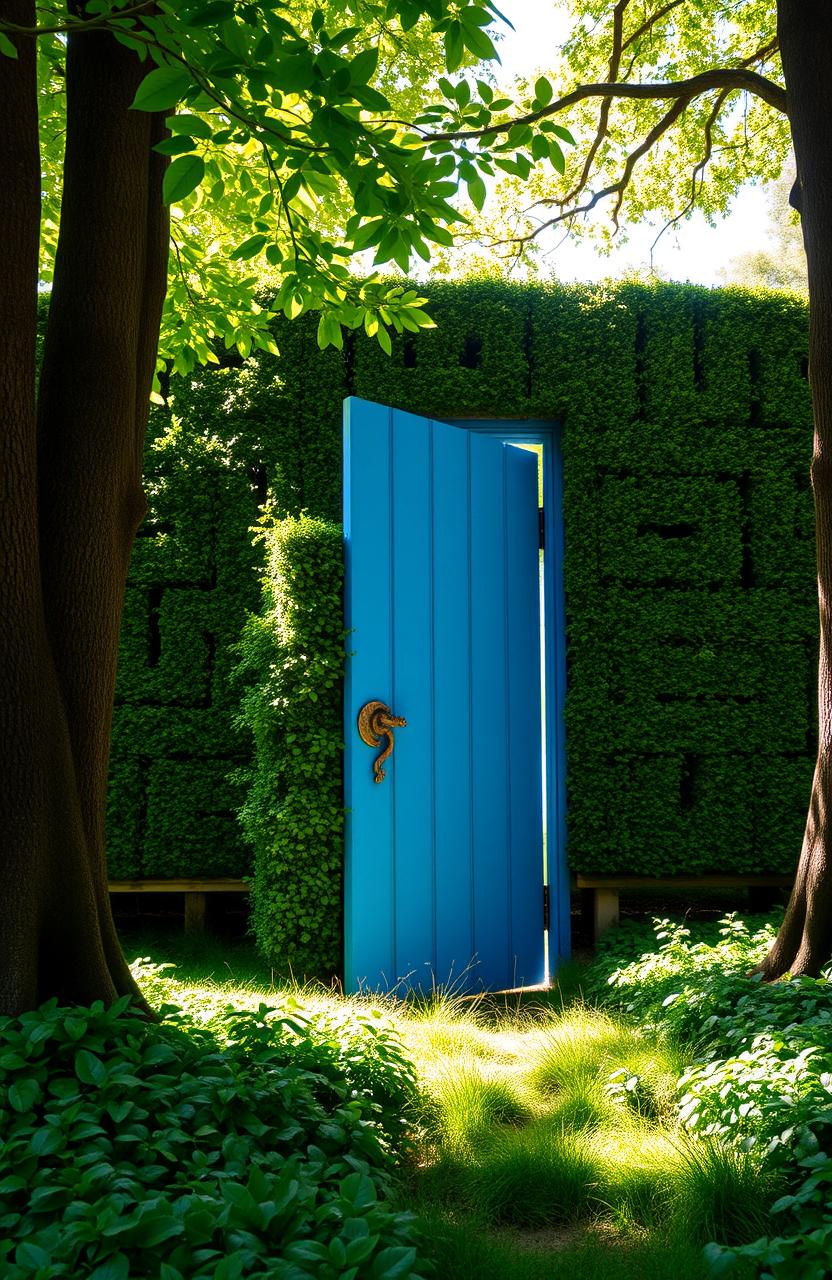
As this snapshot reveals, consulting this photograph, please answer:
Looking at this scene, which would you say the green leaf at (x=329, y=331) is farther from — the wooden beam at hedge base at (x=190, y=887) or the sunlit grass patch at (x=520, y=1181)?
the wooden beam at hedge base at (x=190, y=887)

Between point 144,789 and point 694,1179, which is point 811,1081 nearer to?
point 694,1179

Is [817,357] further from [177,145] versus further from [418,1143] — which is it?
[418,1143]

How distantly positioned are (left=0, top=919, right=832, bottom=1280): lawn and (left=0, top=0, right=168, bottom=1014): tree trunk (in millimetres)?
311

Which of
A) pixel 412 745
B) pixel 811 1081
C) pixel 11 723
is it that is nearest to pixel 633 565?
pixel 412 745

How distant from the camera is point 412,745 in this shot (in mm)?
4508

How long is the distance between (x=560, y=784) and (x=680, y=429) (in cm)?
205

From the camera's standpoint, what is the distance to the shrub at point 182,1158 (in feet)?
4.95

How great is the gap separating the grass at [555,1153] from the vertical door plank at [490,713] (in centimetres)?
83

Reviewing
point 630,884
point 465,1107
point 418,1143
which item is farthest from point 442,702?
point 418,1143

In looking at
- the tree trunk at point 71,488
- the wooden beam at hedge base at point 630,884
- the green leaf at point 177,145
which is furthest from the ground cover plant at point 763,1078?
the green leaf at point 177,145

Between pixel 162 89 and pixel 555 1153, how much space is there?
274 centimetres

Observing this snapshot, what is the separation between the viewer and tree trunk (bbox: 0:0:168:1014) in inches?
92.7

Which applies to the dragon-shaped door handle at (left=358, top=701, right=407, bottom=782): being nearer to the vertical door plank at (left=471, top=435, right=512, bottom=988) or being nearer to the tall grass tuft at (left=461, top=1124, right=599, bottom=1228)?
the vertical door plank at (left=471, top=435, right=512, bottom=988)

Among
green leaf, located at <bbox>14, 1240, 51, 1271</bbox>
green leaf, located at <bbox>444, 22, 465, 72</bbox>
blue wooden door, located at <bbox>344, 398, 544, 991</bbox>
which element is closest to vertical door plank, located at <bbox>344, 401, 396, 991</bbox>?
blue wooden door, located at <bbox>344, 398, 544, 991</bbox>
